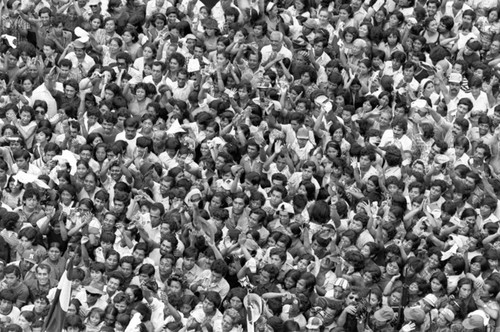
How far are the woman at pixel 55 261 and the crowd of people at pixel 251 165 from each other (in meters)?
0.03

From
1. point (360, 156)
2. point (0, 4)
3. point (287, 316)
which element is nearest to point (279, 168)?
point (360, 156)

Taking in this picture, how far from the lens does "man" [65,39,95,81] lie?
34.9 m

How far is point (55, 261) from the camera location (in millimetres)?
31219

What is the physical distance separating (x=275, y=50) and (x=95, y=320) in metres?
6.85

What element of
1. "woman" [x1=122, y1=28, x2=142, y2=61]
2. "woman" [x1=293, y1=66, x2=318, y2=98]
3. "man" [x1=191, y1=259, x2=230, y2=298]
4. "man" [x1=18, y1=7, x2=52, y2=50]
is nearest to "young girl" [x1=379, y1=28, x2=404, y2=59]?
"woman" [x1=293, y1=66, x2=318, y2=98]

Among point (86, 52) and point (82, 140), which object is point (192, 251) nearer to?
point (82, 140)

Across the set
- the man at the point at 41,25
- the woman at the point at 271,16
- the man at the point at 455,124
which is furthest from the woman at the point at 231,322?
the man at the point at 41,25

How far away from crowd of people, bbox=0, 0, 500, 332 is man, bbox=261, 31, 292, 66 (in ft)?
0.10

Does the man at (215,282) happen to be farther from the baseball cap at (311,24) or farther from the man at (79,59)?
the baseball cap at (311,24)

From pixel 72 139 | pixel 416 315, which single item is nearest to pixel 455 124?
pixel 416 315

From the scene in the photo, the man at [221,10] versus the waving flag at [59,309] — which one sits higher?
the waving flag at [59,309]

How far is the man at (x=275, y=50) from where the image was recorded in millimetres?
35125

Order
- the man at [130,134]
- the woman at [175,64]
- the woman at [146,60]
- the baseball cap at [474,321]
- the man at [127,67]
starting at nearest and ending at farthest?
the baseball cap at [474,321], the man at [130,134], the woman at [175,64], the man at [127,67], the woman at [146,60]

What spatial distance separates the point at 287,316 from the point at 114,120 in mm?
4901
